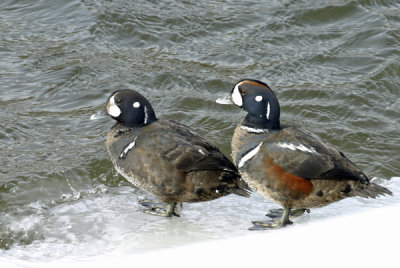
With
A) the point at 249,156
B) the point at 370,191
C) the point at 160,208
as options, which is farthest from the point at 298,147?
the point at 160,208

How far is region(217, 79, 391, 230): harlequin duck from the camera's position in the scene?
647cm

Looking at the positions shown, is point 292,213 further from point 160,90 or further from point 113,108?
point 160,90

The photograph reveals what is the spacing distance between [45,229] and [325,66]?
19.3ft

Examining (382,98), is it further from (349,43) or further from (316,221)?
(316,221)

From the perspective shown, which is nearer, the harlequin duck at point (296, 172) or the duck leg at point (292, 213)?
the harlequin duck at point (296, 172)

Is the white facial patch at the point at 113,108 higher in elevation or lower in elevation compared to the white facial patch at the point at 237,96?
lower

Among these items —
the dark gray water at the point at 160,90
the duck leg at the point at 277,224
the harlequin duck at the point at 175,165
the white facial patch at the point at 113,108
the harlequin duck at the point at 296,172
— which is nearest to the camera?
the harlequin duck at the point at 296,172

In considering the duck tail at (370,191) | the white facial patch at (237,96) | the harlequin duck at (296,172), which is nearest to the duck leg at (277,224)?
the harlequin duck at (296,172)

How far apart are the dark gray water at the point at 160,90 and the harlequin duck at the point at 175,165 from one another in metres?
0.37

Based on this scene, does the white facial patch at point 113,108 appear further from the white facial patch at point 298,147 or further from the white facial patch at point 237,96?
the white facial patch at point 298,147

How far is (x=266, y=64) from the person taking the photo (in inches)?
442

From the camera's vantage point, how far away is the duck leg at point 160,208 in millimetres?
7098

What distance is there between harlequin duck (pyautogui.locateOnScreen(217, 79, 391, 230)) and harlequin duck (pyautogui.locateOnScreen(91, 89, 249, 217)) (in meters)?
0.21

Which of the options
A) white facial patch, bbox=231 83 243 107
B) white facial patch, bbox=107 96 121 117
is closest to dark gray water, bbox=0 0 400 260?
white facial patch, bbox=107 96 121 117
